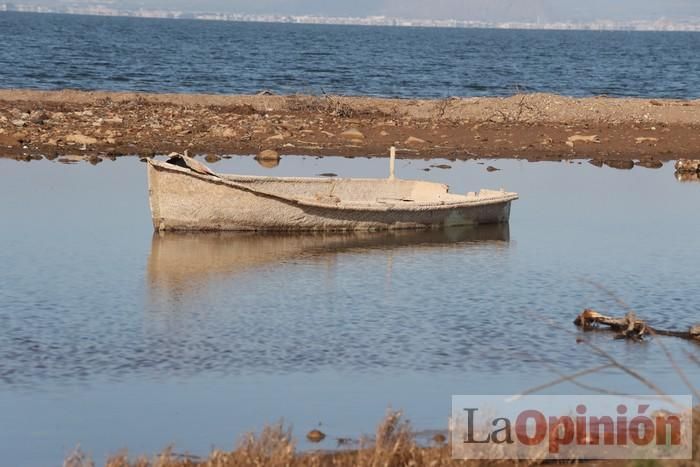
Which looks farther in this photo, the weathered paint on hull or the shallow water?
the weathered paint on hull

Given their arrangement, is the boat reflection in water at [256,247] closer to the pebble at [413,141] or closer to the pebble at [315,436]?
the pebble at [315,436]

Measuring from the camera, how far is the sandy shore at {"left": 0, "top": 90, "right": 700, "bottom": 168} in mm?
25422

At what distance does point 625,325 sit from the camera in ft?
39.8

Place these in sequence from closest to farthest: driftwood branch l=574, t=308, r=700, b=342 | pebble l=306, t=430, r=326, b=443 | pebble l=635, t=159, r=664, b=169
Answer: pebble l=306, t=430, r=326, b=443
driftwood branch l=574, t=308, r=700, b=342
pebble l=635, t=159, r=664, b=169

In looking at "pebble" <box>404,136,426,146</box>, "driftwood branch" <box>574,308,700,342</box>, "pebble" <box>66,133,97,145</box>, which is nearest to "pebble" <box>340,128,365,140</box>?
"pebble" <box>404,136,426,146</box>

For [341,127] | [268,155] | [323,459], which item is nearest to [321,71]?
[341,127]

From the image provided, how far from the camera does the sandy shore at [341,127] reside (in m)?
25.4

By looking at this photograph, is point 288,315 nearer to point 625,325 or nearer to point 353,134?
point 625,325

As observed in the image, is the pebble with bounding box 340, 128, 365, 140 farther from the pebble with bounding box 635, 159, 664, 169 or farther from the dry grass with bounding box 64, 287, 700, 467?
the dry grass with bounding box 64, 287, 700, 467

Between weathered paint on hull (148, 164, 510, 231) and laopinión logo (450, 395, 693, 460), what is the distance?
8.02 m

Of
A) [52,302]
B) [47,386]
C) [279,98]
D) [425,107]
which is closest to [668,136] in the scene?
[425,107]

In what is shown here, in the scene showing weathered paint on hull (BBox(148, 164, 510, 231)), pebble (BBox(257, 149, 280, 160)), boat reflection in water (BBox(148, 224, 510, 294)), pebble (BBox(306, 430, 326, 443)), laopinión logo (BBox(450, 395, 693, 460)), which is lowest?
pebble (BBox(306, 430, 326, 443))

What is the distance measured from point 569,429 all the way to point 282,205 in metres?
9.34

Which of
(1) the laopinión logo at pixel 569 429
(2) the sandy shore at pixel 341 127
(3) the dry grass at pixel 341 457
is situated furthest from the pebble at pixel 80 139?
(3) the dry grass at pixel 341 457
